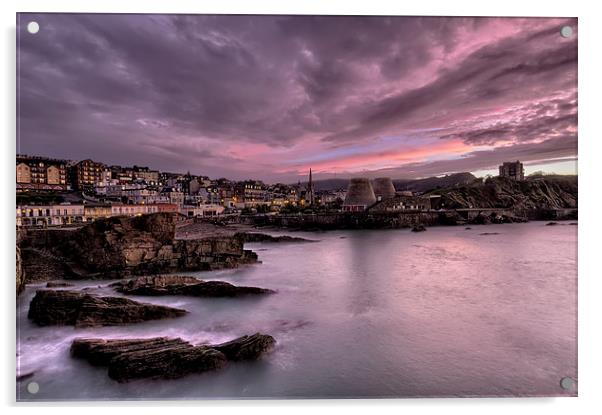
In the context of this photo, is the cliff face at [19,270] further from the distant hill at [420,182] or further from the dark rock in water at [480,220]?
the dark rock in water at [480,220]

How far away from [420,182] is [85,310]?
414 cm

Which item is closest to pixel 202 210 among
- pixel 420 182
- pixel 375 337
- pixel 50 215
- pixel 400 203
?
pixel 50 215

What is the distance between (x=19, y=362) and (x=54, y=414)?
22.2 inches

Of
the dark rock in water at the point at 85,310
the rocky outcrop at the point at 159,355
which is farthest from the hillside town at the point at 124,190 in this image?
A: the rocky outcrop at the point at 159,355

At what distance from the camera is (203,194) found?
3945 mm

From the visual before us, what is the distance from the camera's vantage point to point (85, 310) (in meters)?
2.80

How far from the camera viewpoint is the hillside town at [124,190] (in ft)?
9.14

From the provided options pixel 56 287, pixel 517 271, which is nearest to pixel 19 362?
pixel 56 287

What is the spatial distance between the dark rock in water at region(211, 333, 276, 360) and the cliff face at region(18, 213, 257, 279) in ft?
5.13

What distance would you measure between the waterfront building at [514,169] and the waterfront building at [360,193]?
5.37 feet

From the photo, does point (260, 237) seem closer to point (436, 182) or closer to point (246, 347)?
point (246, 347)

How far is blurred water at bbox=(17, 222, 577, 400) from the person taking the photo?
95.0 inches

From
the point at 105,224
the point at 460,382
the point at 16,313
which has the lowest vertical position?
the point at 460,382
